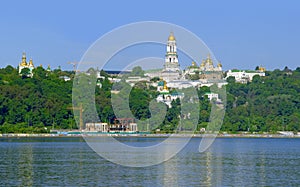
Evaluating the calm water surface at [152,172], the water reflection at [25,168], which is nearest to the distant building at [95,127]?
the water reflection at [25,168]

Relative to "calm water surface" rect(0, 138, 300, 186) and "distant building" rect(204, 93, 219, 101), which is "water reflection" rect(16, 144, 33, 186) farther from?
"distant building" rect(204, 93, 219, 101)

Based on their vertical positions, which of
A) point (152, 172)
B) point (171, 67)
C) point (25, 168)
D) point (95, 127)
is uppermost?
point (171, 67)

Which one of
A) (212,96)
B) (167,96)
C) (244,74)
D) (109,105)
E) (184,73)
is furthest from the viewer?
(244,74)

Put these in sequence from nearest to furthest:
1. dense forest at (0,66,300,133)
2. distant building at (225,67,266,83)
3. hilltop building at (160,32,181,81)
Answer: dense forest at (0,66,300,133), hilltop building at (160,32,181,81), distant building at (225,67,266,83)

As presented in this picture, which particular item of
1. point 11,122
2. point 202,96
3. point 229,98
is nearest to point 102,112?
point 11,122

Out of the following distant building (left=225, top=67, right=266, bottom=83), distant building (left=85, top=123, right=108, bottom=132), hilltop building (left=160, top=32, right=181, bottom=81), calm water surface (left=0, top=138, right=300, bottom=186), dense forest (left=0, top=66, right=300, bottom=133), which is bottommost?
calm water surface (left=0, top=138, right=300, bottom=186)

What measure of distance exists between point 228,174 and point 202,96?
85726 mm

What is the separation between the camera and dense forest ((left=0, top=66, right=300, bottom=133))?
103 m

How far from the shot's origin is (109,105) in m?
105

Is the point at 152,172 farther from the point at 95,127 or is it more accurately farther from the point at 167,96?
the point at 167,96

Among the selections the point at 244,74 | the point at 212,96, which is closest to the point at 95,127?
the point at 212,96

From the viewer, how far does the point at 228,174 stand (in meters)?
38.3

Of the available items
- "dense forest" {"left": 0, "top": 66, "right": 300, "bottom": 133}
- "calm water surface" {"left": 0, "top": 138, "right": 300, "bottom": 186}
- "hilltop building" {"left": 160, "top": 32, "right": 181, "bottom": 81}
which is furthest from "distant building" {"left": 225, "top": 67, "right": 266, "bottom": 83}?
"calm water surface" {"left": 0, "top": 138, "right": 300, "bottom": 186}

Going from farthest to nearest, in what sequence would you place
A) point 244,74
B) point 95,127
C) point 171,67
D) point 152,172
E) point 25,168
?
1. point 244,74
2. point 171,67
3. point 95,127
4. point 25,168
5. point 152,172
